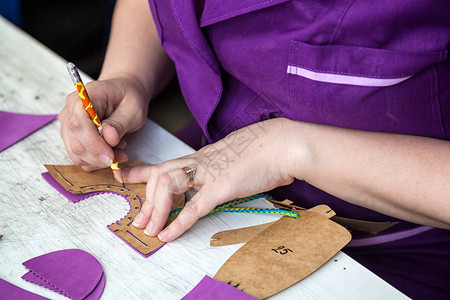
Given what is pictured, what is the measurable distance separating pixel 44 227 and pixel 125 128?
25cm

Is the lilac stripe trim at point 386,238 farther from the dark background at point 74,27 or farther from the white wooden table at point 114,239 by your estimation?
the dark background at point 74,27

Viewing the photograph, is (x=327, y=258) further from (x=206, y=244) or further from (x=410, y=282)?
(x=410, y=282)

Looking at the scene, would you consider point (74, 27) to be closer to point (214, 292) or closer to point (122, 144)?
point (122, 144)

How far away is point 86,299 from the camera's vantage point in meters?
0.62

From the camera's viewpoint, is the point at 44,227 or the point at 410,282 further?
the point at 410,282

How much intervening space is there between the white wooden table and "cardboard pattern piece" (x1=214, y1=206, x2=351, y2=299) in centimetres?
2

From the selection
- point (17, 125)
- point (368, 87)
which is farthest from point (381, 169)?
point (17, 125)

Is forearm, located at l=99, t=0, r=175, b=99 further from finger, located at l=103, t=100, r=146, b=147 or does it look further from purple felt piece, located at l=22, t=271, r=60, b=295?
purple felt piece, located at l=22, t=271, r=60, b=295

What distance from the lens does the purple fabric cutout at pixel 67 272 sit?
2.06 feet

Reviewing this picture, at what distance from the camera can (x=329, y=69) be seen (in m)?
0.69

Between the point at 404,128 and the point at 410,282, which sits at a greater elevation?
the point at 404,128

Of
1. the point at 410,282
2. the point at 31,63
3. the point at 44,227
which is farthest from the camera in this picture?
the point at 31,63

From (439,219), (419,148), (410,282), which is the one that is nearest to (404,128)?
(419,148)

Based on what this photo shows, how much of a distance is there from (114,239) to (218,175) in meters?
0.20
